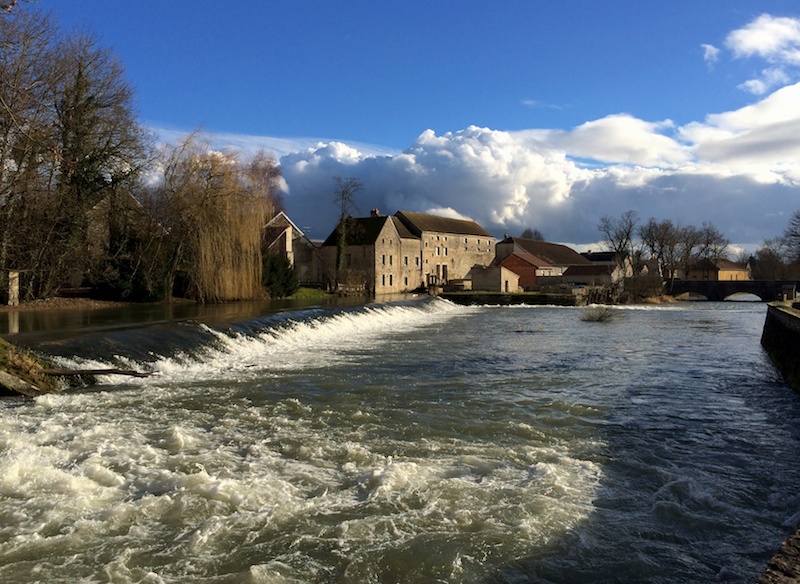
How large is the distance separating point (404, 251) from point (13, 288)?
4340 cm

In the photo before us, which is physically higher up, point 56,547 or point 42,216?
point 42,216

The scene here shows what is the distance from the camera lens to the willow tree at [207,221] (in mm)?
31812

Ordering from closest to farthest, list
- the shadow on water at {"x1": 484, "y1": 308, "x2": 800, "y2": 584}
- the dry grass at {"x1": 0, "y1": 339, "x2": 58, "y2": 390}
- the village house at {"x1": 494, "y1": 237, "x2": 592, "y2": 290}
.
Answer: the shadow on water at {"x1": 484, "y1": 308, "x2": 800, "y2": 584} → the dry grass at {"x1": 0, "y1": 339, "x2": 58, "y2": 390} → the village house at {"x1": 494, "y1": 237, "x2": 592, "y2": 290}

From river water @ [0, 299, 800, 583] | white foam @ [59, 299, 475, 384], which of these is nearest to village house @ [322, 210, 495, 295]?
white foam @ [59, 299, 475, 384]

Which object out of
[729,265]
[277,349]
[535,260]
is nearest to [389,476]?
[277,349]

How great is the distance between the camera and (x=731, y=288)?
6725cm

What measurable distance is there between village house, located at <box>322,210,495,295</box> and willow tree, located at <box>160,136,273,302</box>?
19716 millimetres

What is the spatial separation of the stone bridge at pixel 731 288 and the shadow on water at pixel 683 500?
62783 millimetres

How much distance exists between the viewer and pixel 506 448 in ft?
25.6

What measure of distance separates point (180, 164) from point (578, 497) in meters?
30.7

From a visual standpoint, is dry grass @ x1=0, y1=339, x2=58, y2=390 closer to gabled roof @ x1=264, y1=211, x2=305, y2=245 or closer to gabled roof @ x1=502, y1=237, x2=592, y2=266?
gabled roof @ x1=264, y1=211, x2=305, y2=245

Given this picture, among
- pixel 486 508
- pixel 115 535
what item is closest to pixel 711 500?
pixel 486 508

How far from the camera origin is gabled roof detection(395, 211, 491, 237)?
69812 millimetres

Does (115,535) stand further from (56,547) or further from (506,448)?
(506,448)
